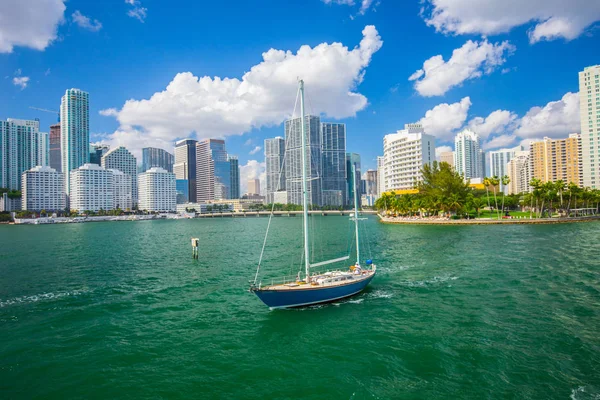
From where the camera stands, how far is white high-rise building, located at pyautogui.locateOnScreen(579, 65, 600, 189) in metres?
141

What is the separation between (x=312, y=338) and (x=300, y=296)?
419cm

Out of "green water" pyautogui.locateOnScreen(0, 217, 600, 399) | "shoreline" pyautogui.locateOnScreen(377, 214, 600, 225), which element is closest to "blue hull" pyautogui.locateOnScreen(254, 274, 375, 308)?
"green water" pyautogui.locateOnScreen(0, 217, 600, 399)

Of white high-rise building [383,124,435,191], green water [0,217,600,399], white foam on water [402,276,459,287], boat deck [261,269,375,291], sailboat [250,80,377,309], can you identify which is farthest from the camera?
white high-rise building [383,124,435,191]

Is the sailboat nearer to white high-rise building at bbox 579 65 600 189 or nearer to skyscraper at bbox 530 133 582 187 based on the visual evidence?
white high-rise building at bbox 579 65 600 189

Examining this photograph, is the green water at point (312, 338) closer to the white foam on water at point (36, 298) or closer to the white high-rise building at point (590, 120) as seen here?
the white foam on water at point (36, 298)

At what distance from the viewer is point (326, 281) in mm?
25484

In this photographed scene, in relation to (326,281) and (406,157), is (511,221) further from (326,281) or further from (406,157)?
(326,281)

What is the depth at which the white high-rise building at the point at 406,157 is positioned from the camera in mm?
151375

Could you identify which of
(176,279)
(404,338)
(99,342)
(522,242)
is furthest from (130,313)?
(522,242)

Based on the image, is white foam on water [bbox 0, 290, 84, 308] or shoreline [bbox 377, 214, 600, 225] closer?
white foam on water [bbox 0, 290, 84, 308]

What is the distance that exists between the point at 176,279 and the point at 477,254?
38068 millimetres

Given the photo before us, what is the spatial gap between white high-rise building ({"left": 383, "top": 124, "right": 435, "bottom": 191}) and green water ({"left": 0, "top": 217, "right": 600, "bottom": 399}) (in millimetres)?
119144

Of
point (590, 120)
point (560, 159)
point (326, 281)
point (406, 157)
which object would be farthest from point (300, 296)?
point (560, 159)

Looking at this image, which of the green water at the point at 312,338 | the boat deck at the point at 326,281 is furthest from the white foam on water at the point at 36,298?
the boat deck at the point at 326,281
